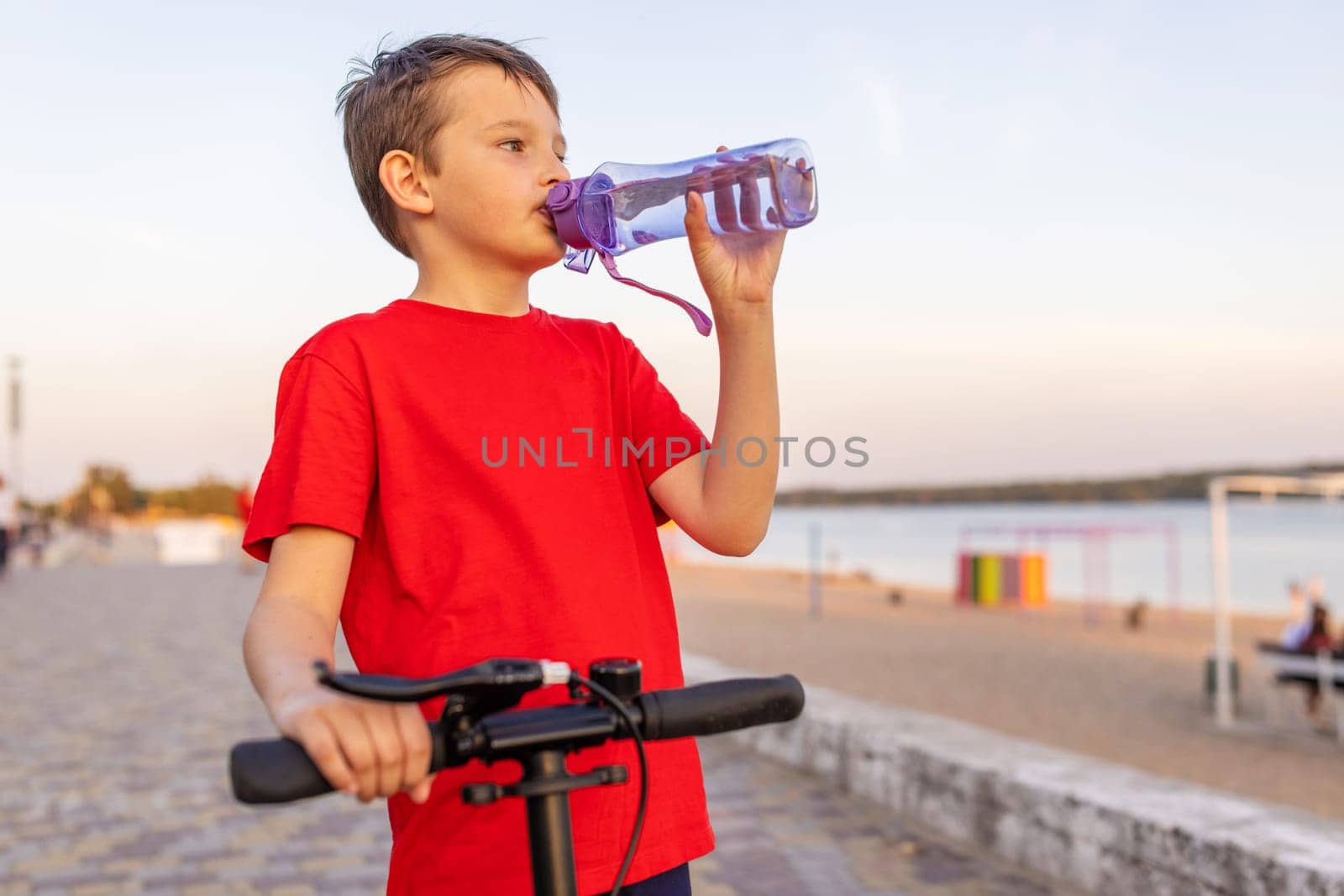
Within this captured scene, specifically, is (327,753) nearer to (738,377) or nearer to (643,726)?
(643,726)

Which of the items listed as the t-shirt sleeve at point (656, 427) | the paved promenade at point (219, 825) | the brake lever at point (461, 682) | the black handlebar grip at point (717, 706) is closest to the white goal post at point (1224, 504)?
the paved promenade at point (219, 825)

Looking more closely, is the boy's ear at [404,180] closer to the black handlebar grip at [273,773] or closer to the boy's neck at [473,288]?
the boy's neck at [473,288]

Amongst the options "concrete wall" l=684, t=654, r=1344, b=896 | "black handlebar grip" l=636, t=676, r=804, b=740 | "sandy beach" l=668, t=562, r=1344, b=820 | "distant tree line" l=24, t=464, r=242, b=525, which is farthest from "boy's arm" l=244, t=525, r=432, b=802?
"distant tree line" l=24, t=464, r=242, b=525

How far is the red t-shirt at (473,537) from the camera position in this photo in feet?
4.84

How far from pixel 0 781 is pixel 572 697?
6.26 meters

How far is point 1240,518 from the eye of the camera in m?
71.2

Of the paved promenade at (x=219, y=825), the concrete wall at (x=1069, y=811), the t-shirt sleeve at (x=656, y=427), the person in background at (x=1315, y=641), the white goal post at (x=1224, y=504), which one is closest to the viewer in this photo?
the t-shirt sleeve at (x=656, y=427)

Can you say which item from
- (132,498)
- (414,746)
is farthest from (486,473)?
(132,498)

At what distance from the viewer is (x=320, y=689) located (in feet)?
3.81

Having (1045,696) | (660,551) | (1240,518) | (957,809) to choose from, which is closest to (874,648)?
(1045,696)

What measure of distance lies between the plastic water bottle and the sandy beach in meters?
6.80

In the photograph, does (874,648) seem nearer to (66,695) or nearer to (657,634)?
(66,695)

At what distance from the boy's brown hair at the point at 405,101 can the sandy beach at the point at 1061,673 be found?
7000mm

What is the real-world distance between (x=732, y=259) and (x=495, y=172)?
419 mm
